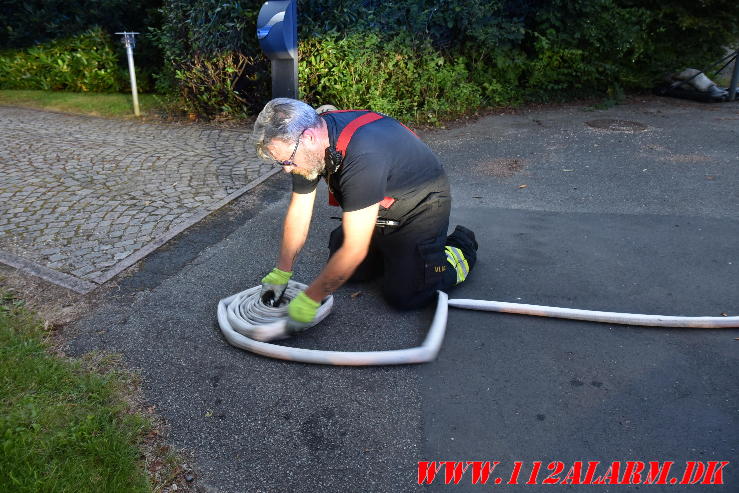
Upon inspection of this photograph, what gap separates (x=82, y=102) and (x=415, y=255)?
8.34m

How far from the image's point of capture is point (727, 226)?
5.10 metres

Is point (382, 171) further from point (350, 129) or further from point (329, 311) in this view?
point (329, 311)

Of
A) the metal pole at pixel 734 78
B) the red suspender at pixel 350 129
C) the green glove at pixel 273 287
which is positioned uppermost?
the red suspender at pixel 350 129

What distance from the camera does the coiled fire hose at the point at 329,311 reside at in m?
3.26

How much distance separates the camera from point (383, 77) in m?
8.35

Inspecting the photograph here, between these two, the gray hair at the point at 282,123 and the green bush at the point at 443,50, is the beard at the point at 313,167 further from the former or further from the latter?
the green bush at the point at 443,50

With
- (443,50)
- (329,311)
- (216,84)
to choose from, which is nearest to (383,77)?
(443,50)

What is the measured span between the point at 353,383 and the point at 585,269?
2.17m

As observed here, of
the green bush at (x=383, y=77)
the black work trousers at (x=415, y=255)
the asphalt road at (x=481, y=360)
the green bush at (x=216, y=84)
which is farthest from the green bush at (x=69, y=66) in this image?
the black work trousers at (x=415, y=255)

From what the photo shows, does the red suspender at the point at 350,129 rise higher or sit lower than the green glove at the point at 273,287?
higher

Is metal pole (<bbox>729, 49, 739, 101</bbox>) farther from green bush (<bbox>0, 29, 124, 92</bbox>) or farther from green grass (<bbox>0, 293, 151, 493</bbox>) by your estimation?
green bush (<bbox>0, 29, 124, 92</bbox>)

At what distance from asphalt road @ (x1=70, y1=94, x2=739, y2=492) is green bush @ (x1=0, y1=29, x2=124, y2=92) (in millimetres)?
6573

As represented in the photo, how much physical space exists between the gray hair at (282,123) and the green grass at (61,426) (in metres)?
1.48

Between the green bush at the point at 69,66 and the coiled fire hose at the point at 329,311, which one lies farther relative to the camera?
the green bush at the point at 69,66
